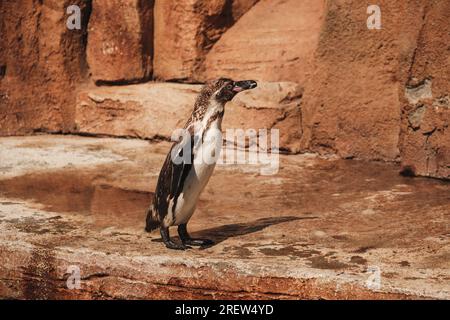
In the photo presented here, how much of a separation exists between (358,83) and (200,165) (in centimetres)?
295

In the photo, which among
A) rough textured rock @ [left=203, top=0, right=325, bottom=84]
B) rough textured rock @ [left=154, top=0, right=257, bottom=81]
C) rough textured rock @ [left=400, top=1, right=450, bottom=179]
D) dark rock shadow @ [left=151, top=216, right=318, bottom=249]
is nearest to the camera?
dark rock shadow @ [left=151, top=216, right=318, bottom=249]

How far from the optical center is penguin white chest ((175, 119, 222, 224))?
5383mm

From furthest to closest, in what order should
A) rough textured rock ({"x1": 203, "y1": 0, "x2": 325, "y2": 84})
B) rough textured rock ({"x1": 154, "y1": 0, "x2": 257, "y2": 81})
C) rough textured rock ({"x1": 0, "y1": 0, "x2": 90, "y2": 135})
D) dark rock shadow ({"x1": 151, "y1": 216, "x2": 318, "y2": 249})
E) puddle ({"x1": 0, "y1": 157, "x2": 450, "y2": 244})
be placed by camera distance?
1. rough textured rock ({"x1": 0, "y1": 0, "x2": 90, "y2": 135})
2. rough textured rock ({"x1": 154, "y1": 0, "x2": 257, "y2": 81})
3. rough textured rock ({"x1": 203, "y1": 0, "x2": 325, "y2": 84})
4. puddle ({"x1": 0, "y1": 157, "x2": 450, "y2": 244})
5. dark rock shadow ({"x1": 151, "y1": 216, "x2": 318, "y2": 249})

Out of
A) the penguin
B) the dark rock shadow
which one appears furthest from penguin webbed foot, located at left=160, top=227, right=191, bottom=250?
the dark rock shadow

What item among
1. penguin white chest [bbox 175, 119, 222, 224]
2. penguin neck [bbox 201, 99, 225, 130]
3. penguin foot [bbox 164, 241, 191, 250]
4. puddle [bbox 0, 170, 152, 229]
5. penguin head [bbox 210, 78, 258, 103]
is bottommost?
penguin foot [bbox 164, 241, 191, 250]

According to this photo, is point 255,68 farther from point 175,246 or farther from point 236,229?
point 175,246

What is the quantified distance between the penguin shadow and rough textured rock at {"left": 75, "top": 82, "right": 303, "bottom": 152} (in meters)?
2.25

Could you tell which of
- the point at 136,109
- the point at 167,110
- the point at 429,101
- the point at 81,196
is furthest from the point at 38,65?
the point at 429,101

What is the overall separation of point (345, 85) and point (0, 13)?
11.1 feet

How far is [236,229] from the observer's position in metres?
6.01

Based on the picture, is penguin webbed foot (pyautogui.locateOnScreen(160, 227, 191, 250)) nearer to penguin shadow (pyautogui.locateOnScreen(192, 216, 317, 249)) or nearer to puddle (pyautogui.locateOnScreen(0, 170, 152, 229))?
penguin shadow (pyautogui.locateOnScreen(192, 216, 317, 249))

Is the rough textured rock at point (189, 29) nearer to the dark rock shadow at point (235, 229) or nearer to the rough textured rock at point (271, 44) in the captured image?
the rough textured rock at point (271, 44)
